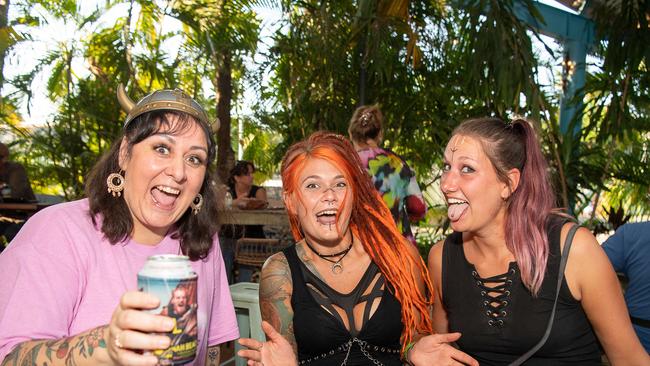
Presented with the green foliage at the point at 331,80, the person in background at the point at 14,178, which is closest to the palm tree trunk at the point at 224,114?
the green foliage at the point at 331,80

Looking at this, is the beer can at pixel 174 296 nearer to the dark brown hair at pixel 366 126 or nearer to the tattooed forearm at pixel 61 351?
the tattooed forearm at pixel 61 351

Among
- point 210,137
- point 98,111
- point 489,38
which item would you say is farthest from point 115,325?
→ point 98,111

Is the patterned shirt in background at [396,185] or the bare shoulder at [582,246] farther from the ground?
the patterned shirt in background at [396,185]

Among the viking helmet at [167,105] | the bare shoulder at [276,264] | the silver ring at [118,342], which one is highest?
the viking helmet at [167,105]

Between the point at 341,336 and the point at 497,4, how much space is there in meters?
4.12

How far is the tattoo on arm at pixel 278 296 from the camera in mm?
2486

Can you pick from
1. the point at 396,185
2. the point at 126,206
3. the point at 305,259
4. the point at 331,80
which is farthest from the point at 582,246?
the point at 331,80

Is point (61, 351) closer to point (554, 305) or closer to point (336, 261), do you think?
point (336, 261)

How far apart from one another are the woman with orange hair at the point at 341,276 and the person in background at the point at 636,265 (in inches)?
37.8

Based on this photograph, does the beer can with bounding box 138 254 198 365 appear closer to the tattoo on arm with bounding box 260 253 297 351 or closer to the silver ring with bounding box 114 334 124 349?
the silver ring with bounding box 114 334 124 349

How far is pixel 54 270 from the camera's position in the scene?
1633 mm

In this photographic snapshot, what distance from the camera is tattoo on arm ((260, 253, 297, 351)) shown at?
8.16 feet

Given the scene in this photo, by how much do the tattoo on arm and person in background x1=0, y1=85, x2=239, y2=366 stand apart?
1.04ft

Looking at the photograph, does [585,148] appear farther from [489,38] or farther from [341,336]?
[341,336]
